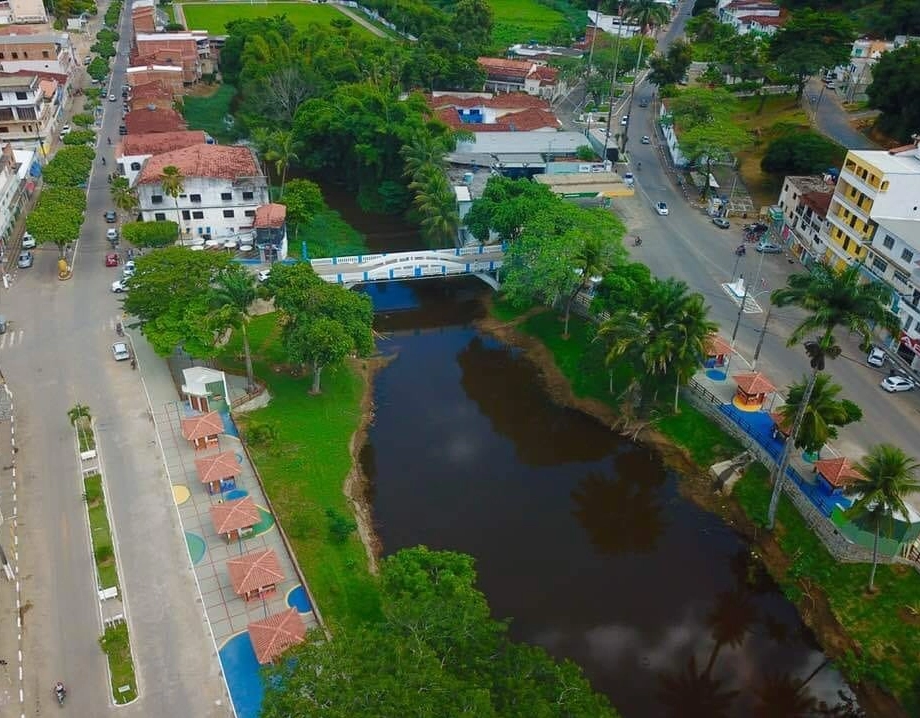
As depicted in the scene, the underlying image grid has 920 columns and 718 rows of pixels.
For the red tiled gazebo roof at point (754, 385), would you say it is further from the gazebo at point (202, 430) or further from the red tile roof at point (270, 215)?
the red tile roof at point (270, 215)

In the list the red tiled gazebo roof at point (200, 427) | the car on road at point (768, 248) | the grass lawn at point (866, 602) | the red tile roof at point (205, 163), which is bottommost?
the grass lawn at point (866, 602)

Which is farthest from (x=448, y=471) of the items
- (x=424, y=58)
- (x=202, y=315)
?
(x=424, y=58)

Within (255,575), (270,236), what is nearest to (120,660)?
(255,575)

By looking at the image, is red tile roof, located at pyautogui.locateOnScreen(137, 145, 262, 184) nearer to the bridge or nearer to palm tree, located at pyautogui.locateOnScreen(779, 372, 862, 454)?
the bridge

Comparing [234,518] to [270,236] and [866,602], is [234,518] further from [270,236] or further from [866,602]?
[270,236]

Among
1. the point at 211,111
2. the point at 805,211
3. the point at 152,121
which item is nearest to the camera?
the point at 805,211

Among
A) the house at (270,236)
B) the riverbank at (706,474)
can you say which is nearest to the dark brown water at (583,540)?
the riverbank at (706,474)

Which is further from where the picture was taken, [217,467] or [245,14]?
[245,14]
